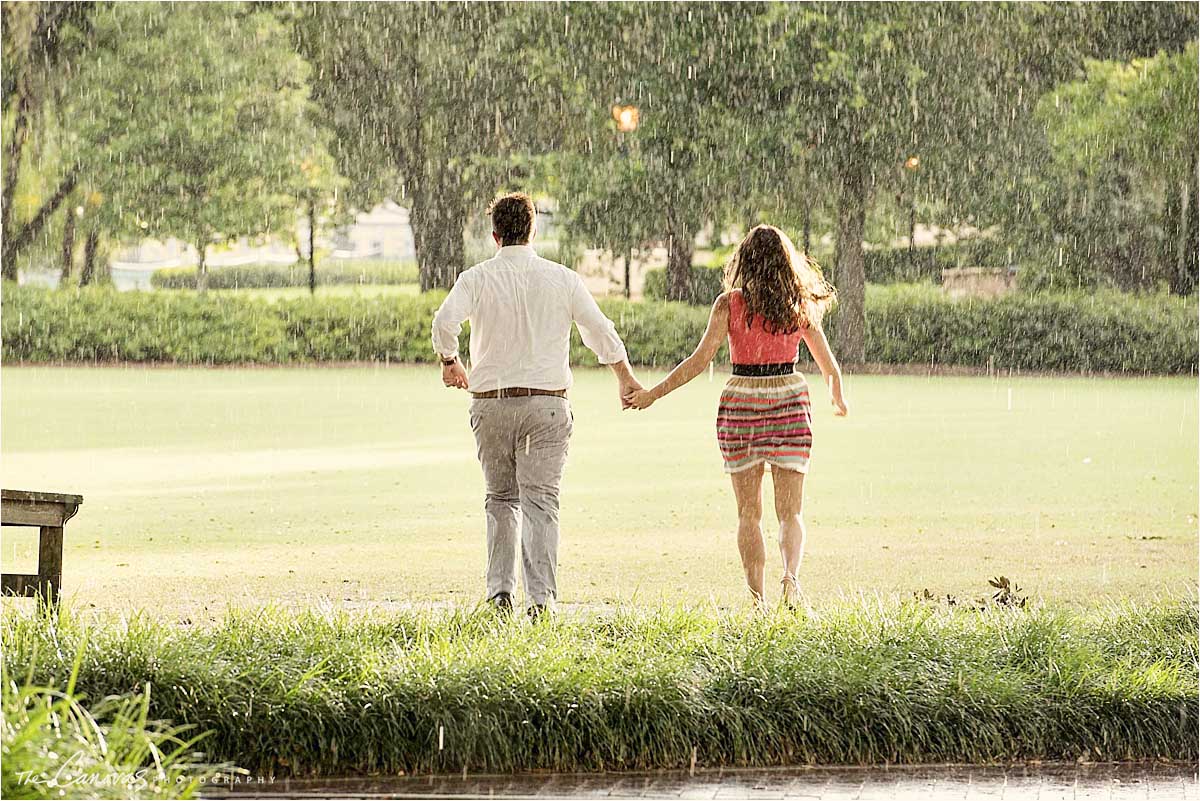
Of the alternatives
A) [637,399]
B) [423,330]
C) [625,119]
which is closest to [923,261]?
[625,119]

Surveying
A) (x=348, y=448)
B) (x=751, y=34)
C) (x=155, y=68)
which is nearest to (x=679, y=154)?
(x=751, y=34)

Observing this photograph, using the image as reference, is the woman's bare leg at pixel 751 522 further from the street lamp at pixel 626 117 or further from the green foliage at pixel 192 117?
the green foliage at pixel 192 117

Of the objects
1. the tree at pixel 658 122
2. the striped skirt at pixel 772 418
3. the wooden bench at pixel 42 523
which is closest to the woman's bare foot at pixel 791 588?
the striped skirt at pixel 772 418

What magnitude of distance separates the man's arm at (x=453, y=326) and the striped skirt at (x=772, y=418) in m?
1.05

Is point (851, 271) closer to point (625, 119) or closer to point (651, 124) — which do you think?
point (651, 124)

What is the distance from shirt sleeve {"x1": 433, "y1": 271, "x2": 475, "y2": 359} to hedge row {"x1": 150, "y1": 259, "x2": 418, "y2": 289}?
132ft

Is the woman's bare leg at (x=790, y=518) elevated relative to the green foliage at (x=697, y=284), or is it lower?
lower

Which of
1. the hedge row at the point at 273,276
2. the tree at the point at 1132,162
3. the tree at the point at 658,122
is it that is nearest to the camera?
the tree at the point at 658,122

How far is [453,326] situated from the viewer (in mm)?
6367

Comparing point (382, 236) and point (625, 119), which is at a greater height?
point (382, 236)

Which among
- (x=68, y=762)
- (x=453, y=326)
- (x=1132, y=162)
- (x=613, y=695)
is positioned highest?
(x=1132, y=162)

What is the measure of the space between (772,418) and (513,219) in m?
1.28

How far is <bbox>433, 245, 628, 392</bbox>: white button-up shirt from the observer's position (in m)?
6.39

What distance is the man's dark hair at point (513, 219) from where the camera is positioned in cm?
646
